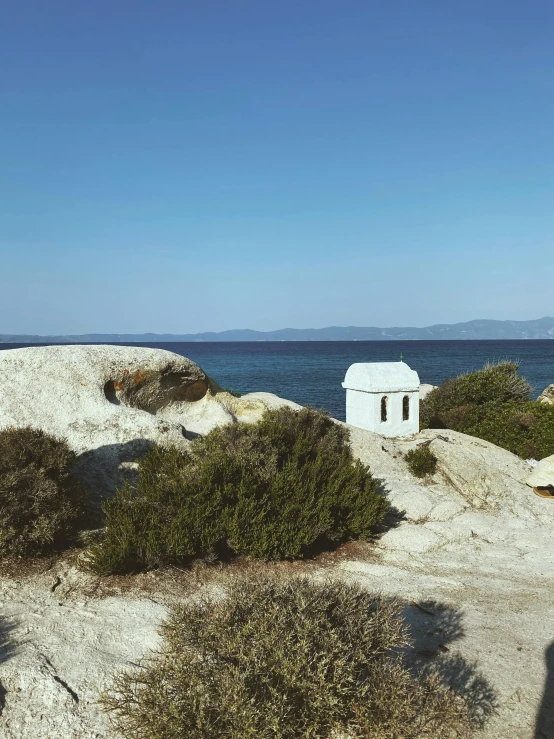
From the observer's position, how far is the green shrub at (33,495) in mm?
7270

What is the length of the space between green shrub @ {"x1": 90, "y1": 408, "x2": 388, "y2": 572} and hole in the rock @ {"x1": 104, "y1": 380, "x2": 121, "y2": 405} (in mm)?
2699

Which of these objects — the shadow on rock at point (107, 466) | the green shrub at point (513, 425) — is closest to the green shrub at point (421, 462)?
the green shrub at point (513, 425)

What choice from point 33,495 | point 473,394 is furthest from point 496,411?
point 33,495

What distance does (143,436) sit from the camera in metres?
11.2

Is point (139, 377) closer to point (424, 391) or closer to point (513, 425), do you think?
point (513, 425)

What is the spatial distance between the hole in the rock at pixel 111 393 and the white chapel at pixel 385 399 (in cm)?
877

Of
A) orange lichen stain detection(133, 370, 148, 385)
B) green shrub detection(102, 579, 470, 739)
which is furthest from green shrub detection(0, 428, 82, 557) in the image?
orange lichen stain detection(133, 370, 148, 385)

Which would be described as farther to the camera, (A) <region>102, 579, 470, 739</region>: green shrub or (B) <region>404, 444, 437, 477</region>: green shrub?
(B) <region>404, 444, 437, 477</region>: green shrub

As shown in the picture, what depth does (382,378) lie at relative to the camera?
59.4 feet

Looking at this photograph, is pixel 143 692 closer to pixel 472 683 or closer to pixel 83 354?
pixel 472 683

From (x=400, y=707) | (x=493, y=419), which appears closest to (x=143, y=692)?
(x=400, y=707)

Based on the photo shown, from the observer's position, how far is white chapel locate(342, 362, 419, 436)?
17.9 metres

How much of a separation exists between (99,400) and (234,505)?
477 cm

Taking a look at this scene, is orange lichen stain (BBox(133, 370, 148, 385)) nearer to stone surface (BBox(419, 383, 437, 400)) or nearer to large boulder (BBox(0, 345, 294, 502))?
large boulder (BBox(0, 345, 294, 502))
